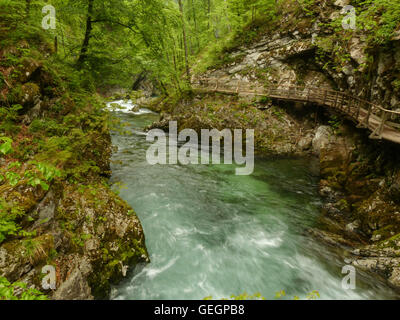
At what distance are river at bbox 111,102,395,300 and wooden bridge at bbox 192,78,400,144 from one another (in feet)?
12.2

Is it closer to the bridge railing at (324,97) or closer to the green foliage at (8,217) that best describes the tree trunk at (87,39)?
the green foliage at (8,217)

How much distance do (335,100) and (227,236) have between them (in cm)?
1095

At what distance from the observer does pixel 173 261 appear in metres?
6.03

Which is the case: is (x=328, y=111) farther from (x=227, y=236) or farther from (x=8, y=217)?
(x=8, y=217)

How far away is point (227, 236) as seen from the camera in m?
7.27

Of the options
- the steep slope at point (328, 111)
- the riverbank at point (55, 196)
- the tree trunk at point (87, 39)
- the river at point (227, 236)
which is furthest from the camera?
the steep slope at point (328, 111)

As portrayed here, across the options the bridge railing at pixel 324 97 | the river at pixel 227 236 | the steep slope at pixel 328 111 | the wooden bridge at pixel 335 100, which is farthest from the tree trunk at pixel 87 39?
the bridge railing at pixel 324 97

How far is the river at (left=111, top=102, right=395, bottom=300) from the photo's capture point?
5.41 metres

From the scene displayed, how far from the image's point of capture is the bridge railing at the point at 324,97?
8.93 metres

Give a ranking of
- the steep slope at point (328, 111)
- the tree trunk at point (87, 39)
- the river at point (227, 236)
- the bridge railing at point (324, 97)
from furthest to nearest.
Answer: the bridge railing at point (324, 97), the steep slope at point (328, 111), the tree trunk at point (87, 39), the river at point (227, 236)

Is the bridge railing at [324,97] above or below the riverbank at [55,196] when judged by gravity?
above
